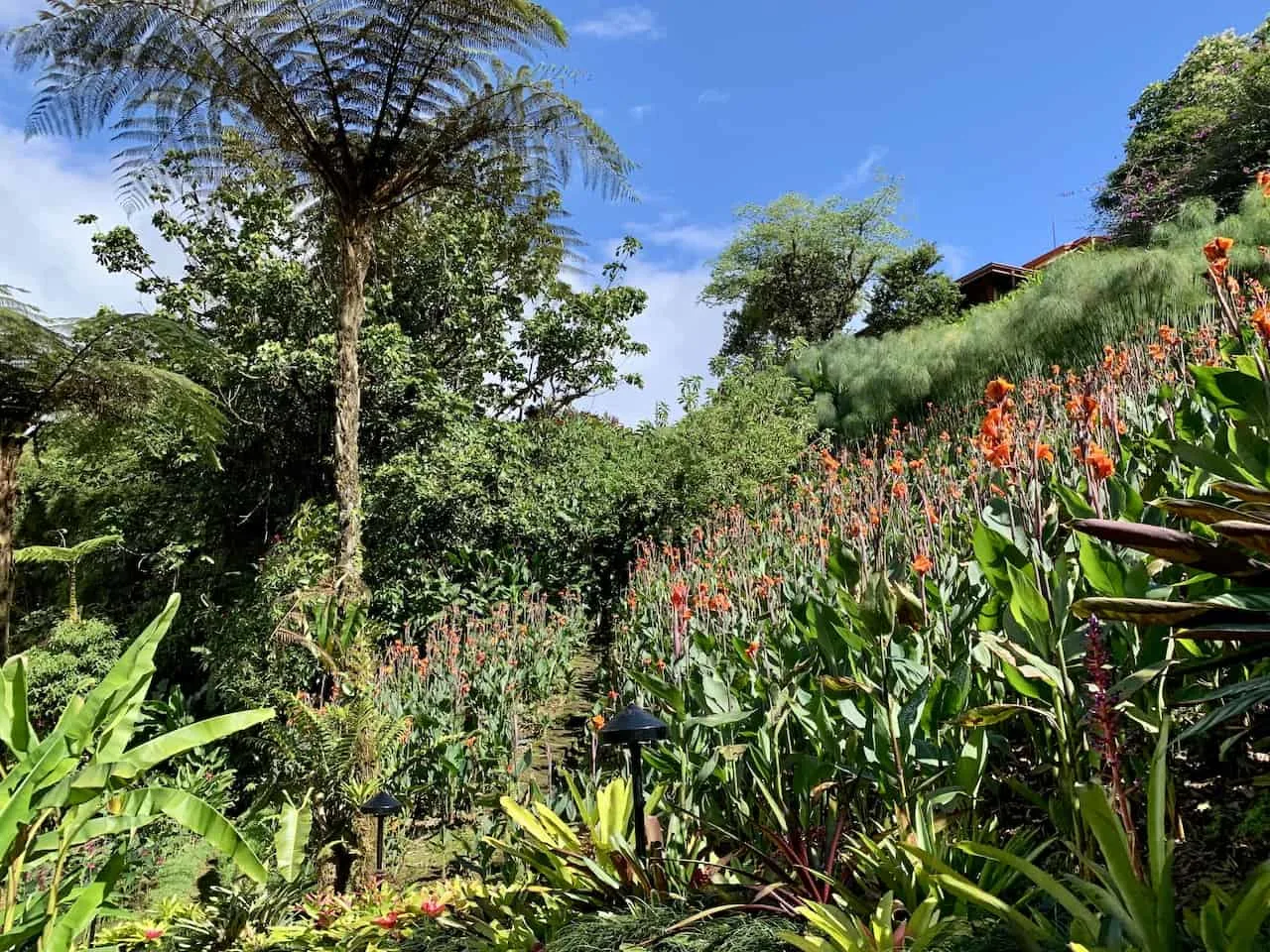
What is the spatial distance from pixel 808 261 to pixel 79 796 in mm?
20613

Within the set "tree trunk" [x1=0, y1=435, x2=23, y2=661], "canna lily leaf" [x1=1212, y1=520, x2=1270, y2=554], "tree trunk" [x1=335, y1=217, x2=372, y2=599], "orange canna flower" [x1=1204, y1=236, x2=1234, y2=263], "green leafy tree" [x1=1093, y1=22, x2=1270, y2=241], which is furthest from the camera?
"green leafy tree" [x1=1093, y1=22, x2=1270, y2=241]

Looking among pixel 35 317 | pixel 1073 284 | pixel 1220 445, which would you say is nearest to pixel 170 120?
pixel 35 317

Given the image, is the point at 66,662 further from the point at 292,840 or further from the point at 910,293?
the point at 910,293

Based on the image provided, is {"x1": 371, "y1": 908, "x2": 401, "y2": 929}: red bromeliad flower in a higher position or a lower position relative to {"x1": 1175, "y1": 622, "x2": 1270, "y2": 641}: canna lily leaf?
lower

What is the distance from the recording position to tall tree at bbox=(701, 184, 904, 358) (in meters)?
19.8

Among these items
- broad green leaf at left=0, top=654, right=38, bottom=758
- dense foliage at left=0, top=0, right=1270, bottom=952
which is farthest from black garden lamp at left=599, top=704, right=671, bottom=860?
broad green leaf at left=0, top=654, right=38, bottom=758

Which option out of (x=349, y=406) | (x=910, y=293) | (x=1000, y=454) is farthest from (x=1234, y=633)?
(x=910, y=293)

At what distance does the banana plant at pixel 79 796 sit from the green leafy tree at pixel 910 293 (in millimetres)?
18289

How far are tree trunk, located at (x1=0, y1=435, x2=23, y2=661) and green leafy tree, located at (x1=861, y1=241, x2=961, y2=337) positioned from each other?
55.7 feet

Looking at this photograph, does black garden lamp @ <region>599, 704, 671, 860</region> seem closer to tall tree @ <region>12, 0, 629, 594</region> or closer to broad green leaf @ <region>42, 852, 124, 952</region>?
broad green leaf @ <region>42, 852, 124, 952</region>

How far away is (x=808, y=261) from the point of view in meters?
20.2

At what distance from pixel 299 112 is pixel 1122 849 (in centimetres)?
587

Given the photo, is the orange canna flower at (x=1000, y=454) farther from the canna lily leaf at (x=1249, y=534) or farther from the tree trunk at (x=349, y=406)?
the tree trunk at (x=349, y=406)

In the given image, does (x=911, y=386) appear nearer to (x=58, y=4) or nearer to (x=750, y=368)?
(x=750, y=368)
